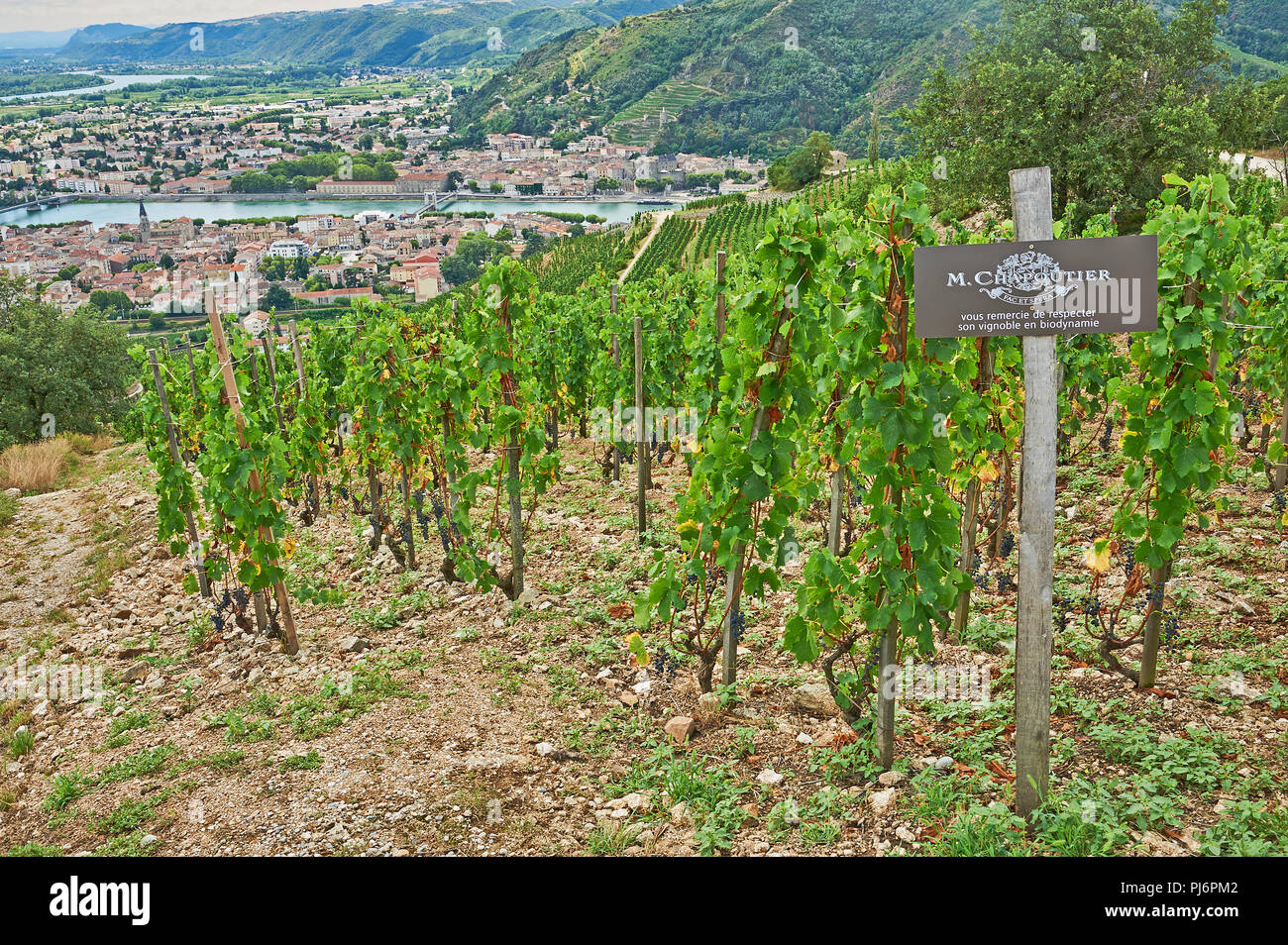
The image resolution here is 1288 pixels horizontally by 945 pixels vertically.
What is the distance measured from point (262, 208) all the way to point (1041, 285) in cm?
13391

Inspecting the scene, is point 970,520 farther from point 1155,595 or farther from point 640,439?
point 640,439

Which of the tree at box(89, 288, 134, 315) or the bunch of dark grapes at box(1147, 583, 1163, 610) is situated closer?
the bunch of dark grapes at box(1147, 583, 1163, 610)

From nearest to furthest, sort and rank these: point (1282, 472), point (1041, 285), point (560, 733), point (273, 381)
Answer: point (1041, 285)
point (560, 733)
point (1282, 472)
point (273, 381)

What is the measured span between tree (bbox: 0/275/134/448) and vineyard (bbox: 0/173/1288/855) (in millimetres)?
16482

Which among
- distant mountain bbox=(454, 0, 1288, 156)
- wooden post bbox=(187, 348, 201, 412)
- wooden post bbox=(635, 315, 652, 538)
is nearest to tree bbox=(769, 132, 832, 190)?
distant mountain bbox=(454, 0, 1288, 156)

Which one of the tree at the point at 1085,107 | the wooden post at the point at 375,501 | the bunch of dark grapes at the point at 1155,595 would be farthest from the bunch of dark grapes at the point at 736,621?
the tree at the point at 1085,107

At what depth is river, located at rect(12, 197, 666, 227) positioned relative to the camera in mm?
111438

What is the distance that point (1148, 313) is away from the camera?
300 cm

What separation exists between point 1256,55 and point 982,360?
115568mm

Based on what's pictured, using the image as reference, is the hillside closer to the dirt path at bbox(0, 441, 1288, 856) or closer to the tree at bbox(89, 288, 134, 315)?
the tree at bbox(89, 288, 134, 315)

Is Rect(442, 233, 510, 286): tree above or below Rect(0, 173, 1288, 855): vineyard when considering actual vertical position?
above

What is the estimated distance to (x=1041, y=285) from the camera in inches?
119

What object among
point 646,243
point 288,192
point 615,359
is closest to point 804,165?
point 646,243

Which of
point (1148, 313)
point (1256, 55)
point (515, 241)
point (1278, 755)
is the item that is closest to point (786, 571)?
point (1278, 755)
